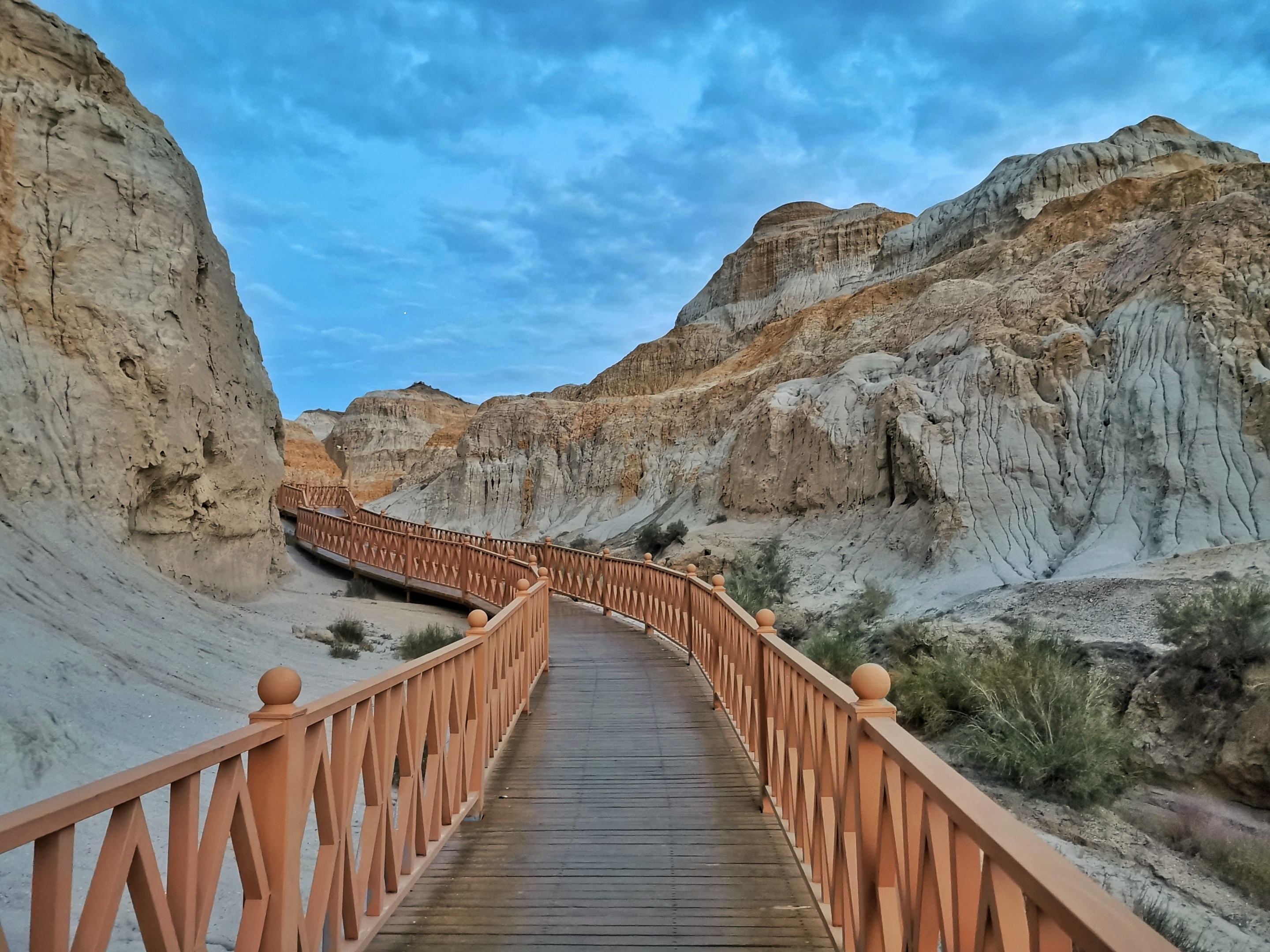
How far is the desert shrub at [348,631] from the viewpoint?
1111cm

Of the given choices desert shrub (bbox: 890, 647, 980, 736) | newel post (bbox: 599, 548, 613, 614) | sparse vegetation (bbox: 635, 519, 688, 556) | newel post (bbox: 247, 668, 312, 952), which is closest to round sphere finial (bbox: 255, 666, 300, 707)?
newel post (bbox: 247, 668, 312, 952)

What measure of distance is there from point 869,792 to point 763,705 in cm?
234

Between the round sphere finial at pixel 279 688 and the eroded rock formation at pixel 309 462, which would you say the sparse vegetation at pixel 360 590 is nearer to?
the round sphere finial at pixel 279 688

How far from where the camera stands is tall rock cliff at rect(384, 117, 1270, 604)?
623 inches

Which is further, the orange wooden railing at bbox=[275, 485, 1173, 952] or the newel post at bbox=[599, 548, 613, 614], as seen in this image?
the newel post at bbox=[599, 548, 613, 614]

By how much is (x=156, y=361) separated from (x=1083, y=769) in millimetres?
11500

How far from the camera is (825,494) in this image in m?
21.9

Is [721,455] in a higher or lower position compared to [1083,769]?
higher

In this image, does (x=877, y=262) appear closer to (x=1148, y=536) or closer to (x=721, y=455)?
(x=721, y=455)

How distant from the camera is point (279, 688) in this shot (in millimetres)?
2297

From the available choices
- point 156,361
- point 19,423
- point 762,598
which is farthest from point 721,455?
point 19,423

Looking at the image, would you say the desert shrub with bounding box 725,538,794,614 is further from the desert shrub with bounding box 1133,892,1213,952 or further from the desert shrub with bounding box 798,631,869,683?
the desert shrub with bounding box 1133,892,1213,952

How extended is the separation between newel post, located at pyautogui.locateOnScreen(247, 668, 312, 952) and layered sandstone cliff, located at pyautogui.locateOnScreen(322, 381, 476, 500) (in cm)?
6115

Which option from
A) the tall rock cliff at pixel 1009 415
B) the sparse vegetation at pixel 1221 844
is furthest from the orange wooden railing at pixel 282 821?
the tall rock cliff at pixel 1009 415
